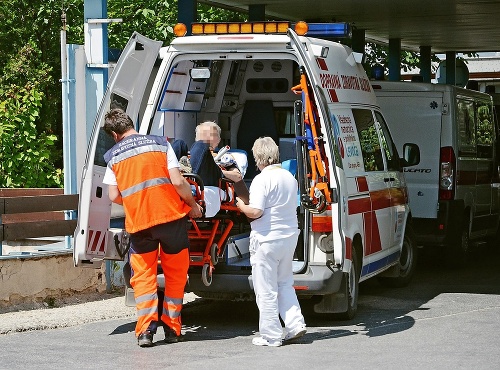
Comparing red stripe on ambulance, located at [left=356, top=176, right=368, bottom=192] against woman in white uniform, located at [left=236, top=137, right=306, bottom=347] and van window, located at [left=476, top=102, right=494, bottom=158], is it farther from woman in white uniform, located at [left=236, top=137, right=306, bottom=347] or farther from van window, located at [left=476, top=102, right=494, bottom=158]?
van window, located at [left=476, top=102, right=494, bottom=158]

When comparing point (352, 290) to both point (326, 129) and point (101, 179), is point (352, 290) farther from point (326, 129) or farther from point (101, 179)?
point (101, 179)

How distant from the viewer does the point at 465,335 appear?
941 centimetres

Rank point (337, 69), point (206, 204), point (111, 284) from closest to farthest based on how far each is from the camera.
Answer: point (206, 204)
point (337, 69)
point (111, 284)

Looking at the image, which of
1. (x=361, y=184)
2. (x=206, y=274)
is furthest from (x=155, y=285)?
(x=361, y=184)

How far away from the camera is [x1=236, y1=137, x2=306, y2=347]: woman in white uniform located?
29.5ft

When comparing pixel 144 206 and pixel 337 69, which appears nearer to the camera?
pixel 144 206

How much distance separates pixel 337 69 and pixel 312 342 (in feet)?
8.45

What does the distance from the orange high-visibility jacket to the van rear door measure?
5.46 metres

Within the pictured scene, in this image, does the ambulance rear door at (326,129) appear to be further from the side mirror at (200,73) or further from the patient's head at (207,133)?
the side mirror at (200,73)

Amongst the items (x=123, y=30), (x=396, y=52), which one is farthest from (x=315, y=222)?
(x=396, y=52)

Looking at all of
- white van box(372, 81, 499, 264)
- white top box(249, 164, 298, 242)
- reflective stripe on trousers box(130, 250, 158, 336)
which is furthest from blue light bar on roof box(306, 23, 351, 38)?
white van box(372, 81, 499, 264)

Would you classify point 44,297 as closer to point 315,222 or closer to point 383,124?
point 315,222

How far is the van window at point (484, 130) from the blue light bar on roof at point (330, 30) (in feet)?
17.2

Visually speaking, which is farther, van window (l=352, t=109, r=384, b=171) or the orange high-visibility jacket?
van window (l=352, t=109, r=384, b=171)
